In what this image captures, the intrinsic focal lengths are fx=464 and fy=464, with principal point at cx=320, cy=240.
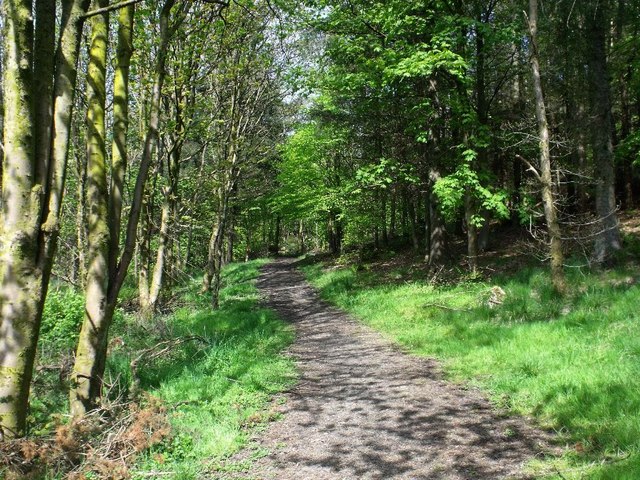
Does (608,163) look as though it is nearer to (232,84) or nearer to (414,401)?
(414,401)

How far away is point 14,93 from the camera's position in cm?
344

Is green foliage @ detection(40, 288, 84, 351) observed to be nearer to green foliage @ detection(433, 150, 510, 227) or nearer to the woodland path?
the woodland path

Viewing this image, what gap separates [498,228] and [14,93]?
21268 millimetres

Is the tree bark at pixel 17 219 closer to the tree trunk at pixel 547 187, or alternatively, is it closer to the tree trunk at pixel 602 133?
the tree trunk at pixel 547 187

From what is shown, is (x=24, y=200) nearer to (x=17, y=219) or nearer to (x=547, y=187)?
(x=17, y=219)

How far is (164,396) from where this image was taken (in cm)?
569

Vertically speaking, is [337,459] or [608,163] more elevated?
[608,163]

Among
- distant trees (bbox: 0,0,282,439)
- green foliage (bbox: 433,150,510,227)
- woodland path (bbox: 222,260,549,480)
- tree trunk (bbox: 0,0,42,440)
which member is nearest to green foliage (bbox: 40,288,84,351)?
distant trees (bbox: 0,0,282,439)

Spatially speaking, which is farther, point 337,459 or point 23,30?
point 337,459

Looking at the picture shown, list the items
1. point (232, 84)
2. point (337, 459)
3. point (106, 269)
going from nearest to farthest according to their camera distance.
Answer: point (337, 459)
point (106, 269)
point (232, 84)

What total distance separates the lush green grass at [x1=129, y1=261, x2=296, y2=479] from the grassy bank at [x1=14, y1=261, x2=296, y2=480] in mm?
12

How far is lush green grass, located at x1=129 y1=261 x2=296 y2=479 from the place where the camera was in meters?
4.44

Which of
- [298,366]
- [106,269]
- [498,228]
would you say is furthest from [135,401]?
[498,228]

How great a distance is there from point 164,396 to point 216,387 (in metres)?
0.68
